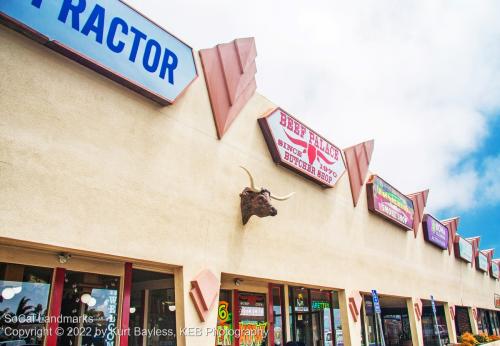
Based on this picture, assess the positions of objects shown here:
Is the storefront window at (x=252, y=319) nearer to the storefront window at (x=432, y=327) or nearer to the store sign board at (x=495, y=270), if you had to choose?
the storefront window at (x=432, y=327)

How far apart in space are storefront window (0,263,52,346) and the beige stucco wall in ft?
4.31

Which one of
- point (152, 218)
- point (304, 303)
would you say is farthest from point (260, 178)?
point (304, 303)

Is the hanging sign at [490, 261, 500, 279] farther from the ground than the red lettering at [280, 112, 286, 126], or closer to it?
closer to it

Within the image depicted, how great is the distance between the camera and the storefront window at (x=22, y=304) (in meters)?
6.90

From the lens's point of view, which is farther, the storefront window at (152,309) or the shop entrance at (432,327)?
the shop entrance at (432,327)

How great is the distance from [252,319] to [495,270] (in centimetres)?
3331

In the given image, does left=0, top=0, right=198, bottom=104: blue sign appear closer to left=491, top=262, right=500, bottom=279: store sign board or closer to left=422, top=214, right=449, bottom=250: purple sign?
left=422, top=214, right=449, bottom=250: purple sign

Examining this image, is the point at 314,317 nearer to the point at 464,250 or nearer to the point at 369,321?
the point at 369,321

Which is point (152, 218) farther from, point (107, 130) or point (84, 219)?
point (107, 130)

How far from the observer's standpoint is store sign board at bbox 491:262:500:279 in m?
35.6

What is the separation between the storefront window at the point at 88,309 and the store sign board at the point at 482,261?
32.1 metres

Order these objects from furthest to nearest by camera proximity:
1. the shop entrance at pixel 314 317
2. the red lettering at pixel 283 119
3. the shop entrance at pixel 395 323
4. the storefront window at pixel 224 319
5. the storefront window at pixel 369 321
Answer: the shop entrance at pixel 395 323, the storefront window at pixel 369 321, the shop entrance at pixel 314 317, the red lettering at pixel 283 119, the storefront window at pixel 224 319

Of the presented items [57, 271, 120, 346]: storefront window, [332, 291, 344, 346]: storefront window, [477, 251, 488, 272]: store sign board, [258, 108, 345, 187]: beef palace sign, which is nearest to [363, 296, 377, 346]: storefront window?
[332, 291, 344, 346]: storefront window

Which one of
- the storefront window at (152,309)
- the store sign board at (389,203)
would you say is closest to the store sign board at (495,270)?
the store sign board at (389,203)
